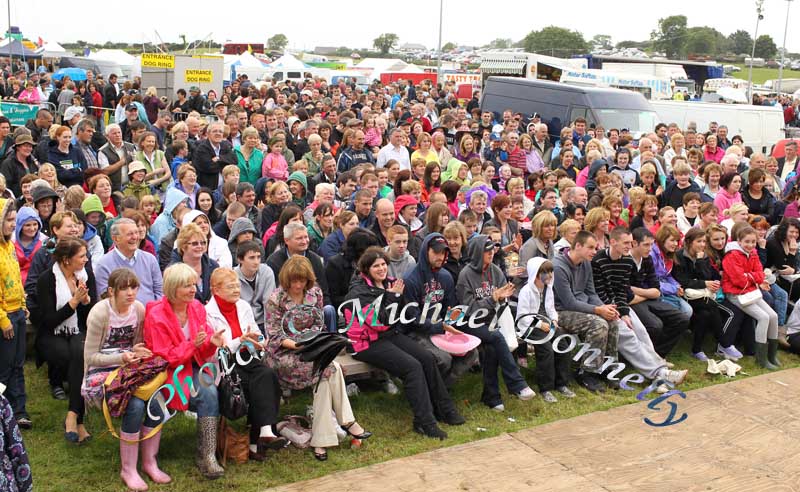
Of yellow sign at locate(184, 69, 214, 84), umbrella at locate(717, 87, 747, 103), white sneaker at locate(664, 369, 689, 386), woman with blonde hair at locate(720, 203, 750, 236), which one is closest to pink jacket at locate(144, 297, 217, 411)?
white sneaker at locate(664, 369, 689, 386)

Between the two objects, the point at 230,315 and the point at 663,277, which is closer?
the point at 230,315

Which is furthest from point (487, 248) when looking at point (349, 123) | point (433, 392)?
point (349, 123)

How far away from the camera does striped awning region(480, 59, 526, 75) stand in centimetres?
2928

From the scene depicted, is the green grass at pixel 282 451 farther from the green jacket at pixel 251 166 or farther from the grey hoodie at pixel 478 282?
the green jacket at pixel 251 166

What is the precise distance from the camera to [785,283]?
9.65 metres

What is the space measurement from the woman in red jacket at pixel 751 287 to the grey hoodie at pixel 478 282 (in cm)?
284

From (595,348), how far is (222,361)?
3.52m

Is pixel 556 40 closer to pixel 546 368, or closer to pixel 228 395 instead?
pixel 546 368

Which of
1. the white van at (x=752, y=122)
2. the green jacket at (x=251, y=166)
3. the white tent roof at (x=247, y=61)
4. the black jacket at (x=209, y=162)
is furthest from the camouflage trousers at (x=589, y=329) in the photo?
the white tent roof at (x=247, y=61)

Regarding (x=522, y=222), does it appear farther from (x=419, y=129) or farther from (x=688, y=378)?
(x=419, y=129)

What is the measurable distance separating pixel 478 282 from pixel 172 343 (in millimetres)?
2717

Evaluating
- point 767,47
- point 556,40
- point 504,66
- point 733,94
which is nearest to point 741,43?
point 767,47

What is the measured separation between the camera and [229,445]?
5871 mm

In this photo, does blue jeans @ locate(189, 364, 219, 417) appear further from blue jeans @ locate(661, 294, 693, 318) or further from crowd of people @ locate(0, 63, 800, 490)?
blue jeans @ locate(661, 294, 693, 318)
